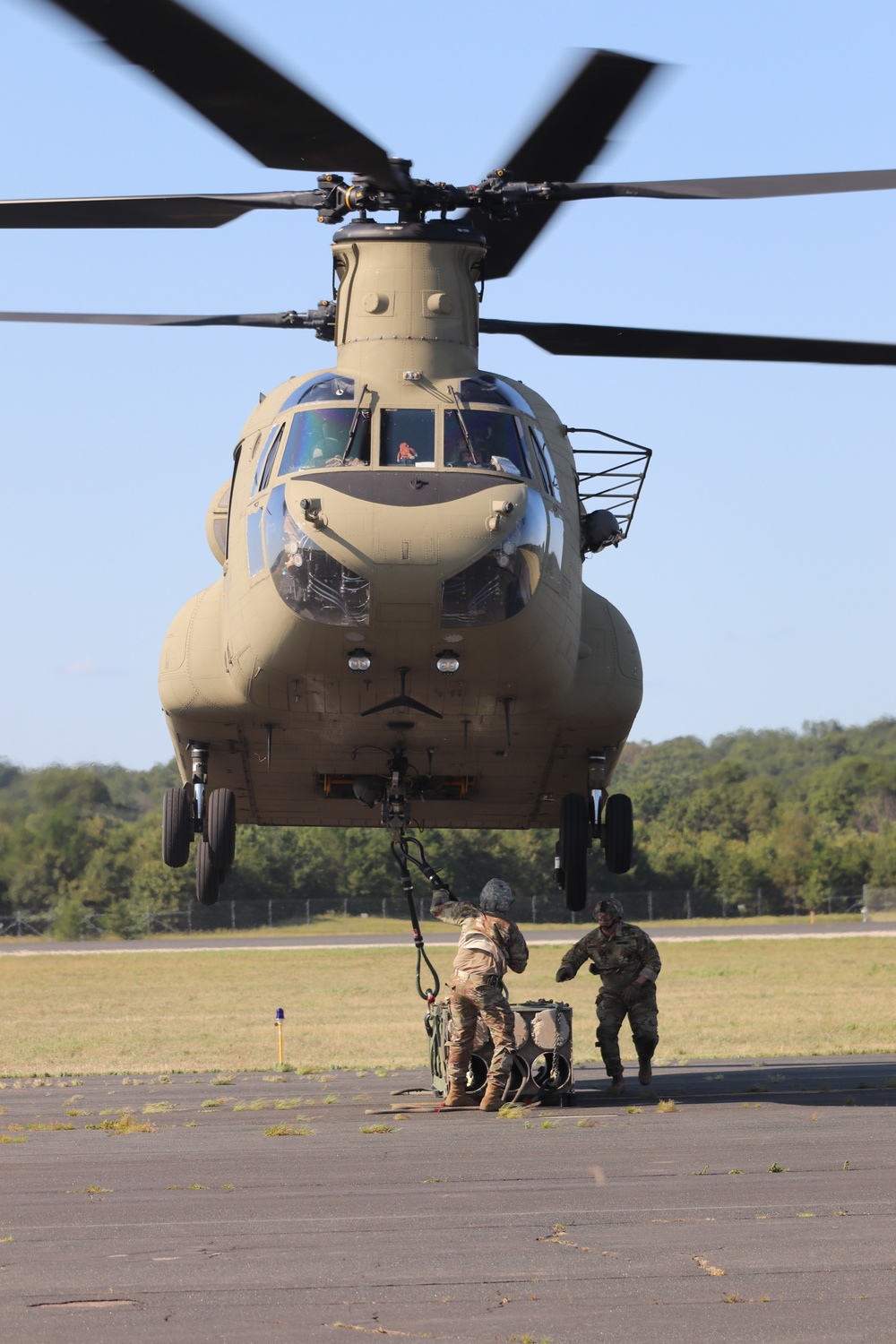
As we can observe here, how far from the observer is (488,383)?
1355 cm

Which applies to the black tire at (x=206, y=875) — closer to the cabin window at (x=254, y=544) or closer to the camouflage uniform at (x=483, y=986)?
the camouflage uniform at (x=483, y=986)

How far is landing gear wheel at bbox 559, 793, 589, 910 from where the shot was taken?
15164 millimetres

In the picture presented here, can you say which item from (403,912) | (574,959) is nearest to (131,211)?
(574,959)

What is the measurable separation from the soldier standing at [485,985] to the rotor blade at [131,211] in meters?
5.96

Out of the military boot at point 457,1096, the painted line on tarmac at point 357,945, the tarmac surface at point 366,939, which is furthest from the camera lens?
the tarmac surface at point 366,939

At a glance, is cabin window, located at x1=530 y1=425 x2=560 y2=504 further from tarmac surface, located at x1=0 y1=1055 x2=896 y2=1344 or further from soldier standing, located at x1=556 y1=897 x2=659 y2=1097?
tarmac surface, located at x1=0 y1=1055 x2=896 y2=1344

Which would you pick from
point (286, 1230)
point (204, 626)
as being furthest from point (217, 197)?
point (286, 1230)

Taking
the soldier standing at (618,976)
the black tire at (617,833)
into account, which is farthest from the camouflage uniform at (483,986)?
the black tire at (617,833)

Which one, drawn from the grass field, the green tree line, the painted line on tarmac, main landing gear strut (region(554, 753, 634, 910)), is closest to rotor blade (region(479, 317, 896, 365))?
main landing gear strut (region(554, 753, 634, 910))

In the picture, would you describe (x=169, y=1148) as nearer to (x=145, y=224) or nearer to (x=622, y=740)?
(x=622, y=740)

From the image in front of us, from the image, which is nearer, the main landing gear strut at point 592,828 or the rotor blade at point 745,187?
the rotor blade at point 745,187

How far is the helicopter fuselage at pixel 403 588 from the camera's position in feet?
39.0

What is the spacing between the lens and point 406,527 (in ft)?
38.5

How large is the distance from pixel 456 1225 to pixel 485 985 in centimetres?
548
